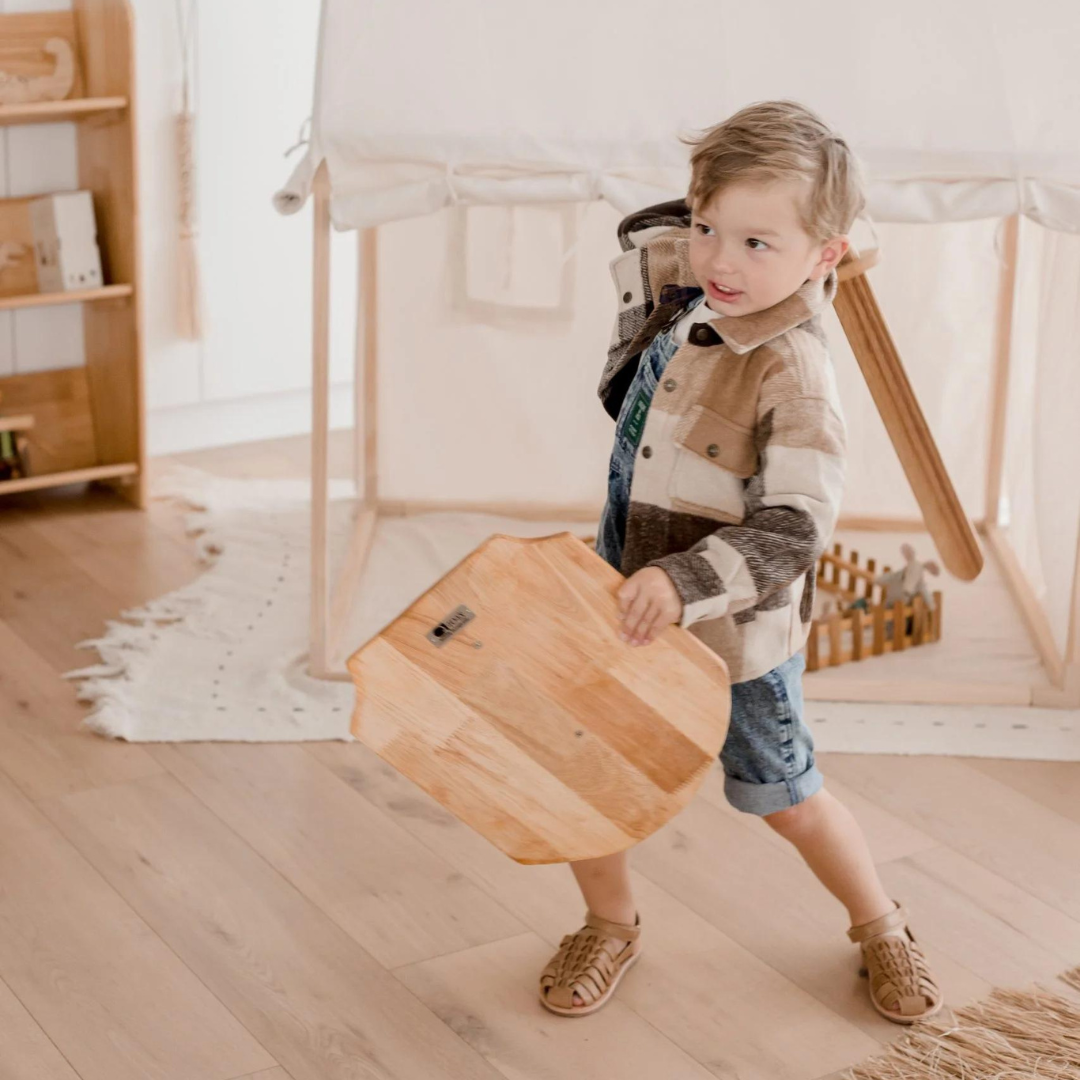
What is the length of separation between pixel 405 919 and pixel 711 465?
726 millimetres

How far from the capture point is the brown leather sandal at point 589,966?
1.71 m

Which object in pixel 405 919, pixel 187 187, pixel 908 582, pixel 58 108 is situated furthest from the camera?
pixel 187 187

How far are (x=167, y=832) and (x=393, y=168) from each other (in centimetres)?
93

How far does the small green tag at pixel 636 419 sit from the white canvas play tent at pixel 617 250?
0.50 metres

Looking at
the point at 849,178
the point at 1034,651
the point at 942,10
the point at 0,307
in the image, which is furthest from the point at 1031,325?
the point at 0,307

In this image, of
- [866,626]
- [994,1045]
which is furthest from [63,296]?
[994,1045]

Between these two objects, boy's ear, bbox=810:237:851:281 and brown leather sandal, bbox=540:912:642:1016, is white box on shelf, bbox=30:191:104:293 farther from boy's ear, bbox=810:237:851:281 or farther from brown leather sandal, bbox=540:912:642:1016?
boy's ear, bbox=810:237:851:281

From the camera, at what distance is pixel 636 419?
154 centimetres

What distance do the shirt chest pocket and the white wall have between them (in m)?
1.92

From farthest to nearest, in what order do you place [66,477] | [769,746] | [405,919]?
[66,477]
[405,919]
[769,746]

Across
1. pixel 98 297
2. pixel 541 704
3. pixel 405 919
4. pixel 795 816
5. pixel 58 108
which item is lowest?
pixel 405 919

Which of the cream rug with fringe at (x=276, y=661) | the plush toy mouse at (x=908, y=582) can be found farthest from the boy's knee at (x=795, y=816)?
the plush toy mouse at (x=908, y=582)

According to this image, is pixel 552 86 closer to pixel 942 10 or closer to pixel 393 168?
pixel 393 168

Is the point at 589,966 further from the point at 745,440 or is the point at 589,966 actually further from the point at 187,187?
the point at 187,187
